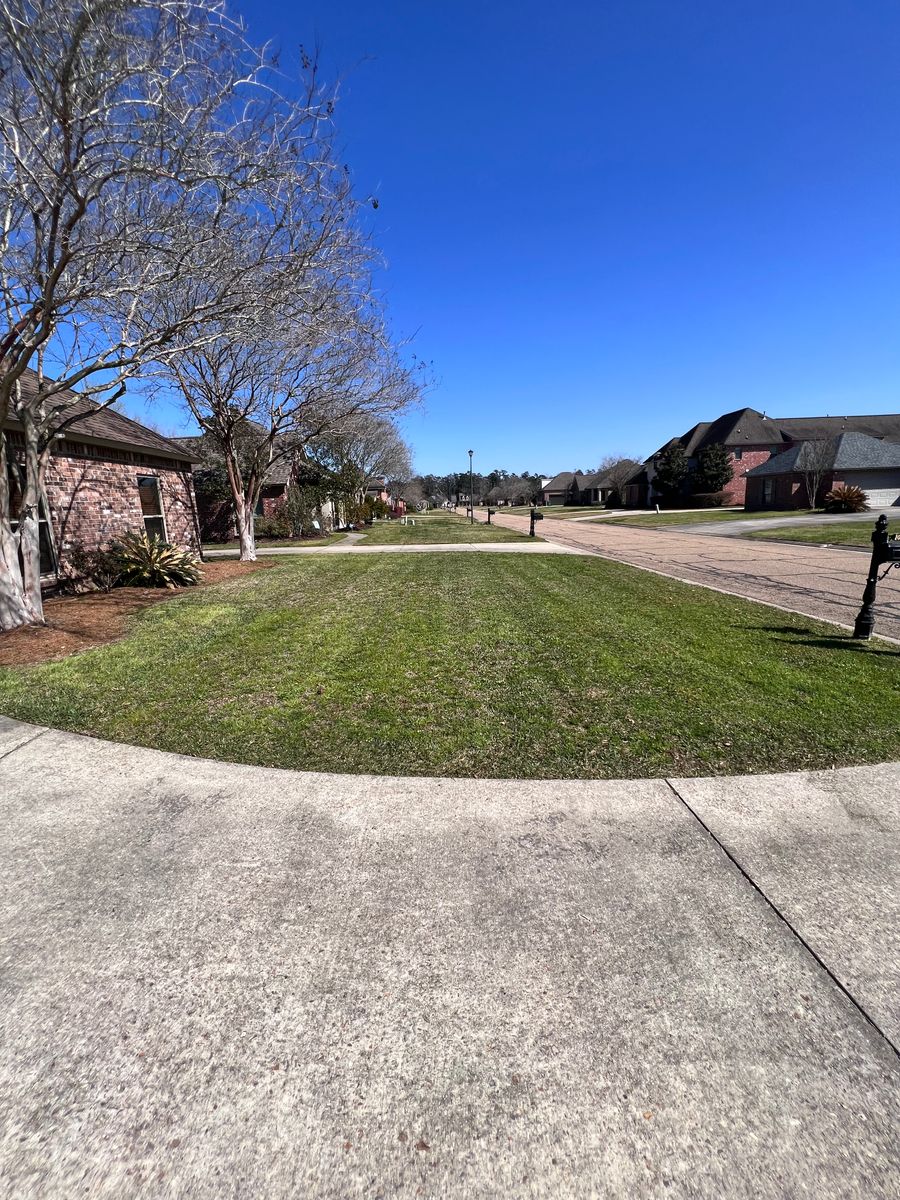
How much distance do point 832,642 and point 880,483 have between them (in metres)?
41.9

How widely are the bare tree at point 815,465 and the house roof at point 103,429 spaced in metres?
39.0

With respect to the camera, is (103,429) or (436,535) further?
(436,535)

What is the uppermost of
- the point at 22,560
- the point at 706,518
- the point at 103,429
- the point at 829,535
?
the point at 103,429

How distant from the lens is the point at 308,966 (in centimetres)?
211

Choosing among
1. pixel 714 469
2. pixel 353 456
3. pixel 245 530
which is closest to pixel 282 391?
pixel 245 530

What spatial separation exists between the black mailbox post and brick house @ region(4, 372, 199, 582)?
10144 mm

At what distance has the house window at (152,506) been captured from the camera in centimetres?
1378

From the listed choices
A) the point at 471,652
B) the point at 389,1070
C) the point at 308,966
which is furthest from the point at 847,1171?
the point at 471,652

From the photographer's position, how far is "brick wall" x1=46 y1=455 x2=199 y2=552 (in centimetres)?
1058

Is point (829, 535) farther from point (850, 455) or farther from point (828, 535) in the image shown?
point (850, 455)

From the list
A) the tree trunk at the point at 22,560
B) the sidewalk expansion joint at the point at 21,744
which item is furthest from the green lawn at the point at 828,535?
the tree trunk at the point at 22,560

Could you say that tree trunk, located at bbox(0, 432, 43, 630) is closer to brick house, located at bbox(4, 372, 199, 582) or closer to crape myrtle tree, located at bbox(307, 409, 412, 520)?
brick house, located at bbox(4, 372, 199, 582)

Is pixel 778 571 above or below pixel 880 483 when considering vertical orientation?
below

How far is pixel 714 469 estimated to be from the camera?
5319 centimetres
